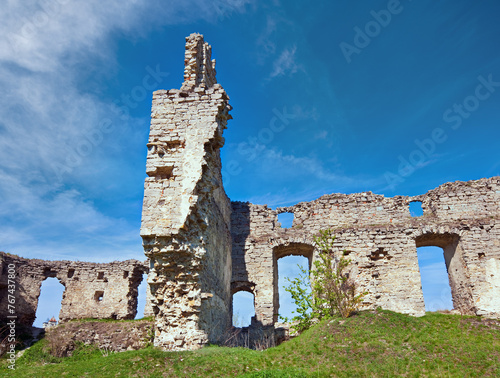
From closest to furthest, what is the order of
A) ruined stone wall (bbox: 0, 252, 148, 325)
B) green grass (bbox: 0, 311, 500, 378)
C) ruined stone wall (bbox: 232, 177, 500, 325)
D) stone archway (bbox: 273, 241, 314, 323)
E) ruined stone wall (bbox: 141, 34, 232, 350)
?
green grass (bbox: 0, 311, 500, 378)
ruined stone wall (bbox: 141, 34, 232, 350)
ruined stone wall (bbox: 232, 177, 500, 325)
stone archway (bbox: 273, 241, 314, 323)
ruined stone wall (bbox: 0, 252, 148, 325)

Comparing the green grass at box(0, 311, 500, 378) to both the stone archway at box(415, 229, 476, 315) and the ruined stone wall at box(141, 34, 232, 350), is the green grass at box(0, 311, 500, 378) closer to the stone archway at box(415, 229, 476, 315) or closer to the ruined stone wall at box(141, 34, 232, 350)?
the ruined stone wall at box(141, 34, 232, 350)

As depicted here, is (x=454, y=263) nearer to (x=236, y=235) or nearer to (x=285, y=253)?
(x=285, y=253)

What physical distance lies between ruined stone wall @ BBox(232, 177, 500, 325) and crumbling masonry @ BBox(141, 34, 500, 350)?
37 mm

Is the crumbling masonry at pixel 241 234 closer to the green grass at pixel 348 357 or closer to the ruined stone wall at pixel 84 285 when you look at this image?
the green grass at pixel 348 357

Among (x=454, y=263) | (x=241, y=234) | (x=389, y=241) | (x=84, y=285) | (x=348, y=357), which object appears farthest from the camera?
(x=84, y=285)

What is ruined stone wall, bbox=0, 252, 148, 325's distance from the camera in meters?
18.2

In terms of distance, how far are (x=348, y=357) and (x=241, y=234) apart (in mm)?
7186

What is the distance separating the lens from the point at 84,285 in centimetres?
1914

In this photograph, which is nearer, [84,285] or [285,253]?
[285,253]

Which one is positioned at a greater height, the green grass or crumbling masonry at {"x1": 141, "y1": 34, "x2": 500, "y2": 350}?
crumbling masonry at {"x1": 141, "y1": 34, "x2": 500, "y2": 350}

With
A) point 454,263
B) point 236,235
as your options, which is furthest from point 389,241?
point 236,235

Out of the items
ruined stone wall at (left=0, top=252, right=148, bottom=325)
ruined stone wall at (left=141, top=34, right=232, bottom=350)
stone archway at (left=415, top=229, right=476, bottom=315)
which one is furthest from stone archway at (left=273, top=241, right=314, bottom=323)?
ruined stone wall at (left=0, top=252, right=148, bottom=325)

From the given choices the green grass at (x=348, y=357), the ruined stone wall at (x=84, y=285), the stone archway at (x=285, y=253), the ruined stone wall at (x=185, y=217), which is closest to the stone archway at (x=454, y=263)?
the green grass at (x=348, y=357)

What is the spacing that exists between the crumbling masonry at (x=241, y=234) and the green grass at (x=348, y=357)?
1.40 meters
